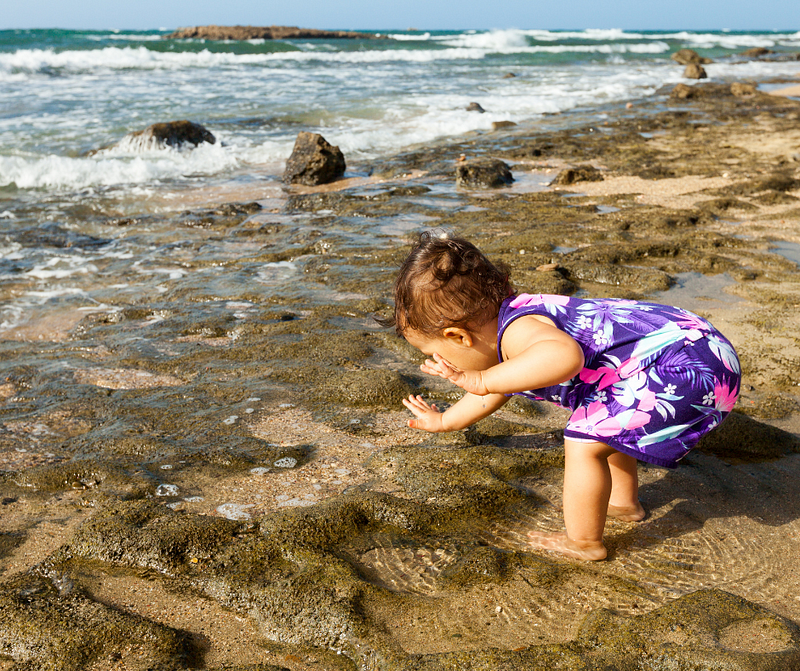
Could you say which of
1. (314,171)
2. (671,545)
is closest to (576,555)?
(671,545)

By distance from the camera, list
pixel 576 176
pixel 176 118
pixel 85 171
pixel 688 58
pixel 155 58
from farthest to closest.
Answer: pixel 688 58 < pixel 155 58 < pixel 176 118 < pixel 85 171 < pixel 576 176

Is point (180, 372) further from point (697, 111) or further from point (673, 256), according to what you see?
point (697, 111)

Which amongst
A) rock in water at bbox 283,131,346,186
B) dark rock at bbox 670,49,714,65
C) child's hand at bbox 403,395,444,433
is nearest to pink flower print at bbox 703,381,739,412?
child's hand at bbox 403,395,444,433

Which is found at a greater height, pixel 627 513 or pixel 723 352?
pixel 723 352

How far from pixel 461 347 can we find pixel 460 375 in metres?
0.16

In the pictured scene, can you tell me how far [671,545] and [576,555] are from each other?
1.14ft

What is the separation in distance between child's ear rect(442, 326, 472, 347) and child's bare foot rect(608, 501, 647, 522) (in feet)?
2.66

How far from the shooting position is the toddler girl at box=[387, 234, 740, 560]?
7.18ft

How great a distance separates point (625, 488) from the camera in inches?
97.5

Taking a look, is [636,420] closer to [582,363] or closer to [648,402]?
[648,402]

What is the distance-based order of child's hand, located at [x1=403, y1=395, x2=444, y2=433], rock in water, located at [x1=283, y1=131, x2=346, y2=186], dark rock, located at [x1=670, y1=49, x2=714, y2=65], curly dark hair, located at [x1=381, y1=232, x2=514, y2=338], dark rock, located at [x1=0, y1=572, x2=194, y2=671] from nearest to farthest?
dark rock, located at [x1=0, y1=572, x2=194, y2=671] < curly dark hair, located at [x1=381, y1=232, x2=514, y2=338] < child's hand, located at [x1=403, y1=395, x2=444, y2=433] < rock in water, located at [x1=283, y1=131, x2=346, y2=186] < dark rock, located at [x1=670, y1=49, x2=714, y2=65]

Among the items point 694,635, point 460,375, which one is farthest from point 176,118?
point 694,635

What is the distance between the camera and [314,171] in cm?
902

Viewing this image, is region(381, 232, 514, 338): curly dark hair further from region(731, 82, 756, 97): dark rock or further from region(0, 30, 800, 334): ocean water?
region(731, 82, 756, 97): dark rock
